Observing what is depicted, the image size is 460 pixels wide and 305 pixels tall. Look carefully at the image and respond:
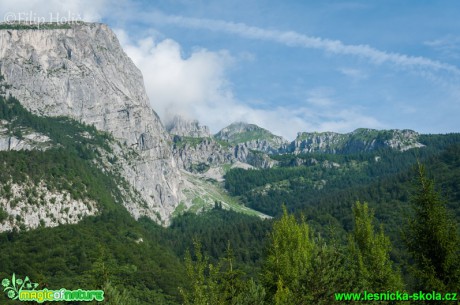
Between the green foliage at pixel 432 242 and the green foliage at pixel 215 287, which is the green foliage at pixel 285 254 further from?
the green foliage at pixel 432 242

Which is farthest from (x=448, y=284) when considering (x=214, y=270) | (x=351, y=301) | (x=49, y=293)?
(x=49, y=293)

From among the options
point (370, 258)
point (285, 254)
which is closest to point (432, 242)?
point (370, 258)

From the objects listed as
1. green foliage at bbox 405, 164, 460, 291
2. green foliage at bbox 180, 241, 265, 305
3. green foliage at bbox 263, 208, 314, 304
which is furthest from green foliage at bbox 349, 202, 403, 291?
green foliage at bbox 180, 241, 265, 305

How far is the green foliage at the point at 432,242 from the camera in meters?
33.4

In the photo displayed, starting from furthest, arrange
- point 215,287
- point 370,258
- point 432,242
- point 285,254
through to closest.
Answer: point 285,254 < point 370,258 < point 215,287 < point 432,242

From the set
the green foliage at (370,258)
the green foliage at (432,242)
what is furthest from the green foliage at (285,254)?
the green foliage at (432,242)

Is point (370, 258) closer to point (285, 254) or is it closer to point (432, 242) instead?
point (285, 254)

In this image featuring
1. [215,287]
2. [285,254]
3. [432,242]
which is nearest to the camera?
[432,242]

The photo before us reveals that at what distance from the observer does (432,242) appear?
3519 centimetres

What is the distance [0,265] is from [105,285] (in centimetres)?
16559

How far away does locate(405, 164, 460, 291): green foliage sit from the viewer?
33.4 metres

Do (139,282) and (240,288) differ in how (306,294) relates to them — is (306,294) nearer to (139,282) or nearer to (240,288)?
(240,288)

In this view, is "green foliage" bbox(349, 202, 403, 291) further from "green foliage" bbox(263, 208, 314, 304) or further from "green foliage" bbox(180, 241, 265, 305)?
"green foliage" bbox(180, 241, 265, 305)

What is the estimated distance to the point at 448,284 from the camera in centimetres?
3312
